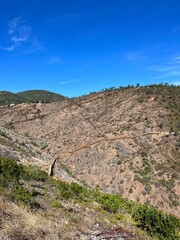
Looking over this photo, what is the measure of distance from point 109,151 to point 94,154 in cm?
223

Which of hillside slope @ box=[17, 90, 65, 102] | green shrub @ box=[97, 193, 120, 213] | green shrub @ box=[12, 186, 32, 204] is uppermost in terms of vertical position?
hillside slope @ box=[17, 90, 65, 102]

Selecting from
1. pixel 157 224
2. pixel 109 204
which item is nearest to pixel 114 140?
pixel 109 204

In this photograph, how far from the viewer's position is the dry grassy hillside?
2578 cm

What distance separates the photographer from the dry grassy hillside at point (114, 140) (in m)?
25.8

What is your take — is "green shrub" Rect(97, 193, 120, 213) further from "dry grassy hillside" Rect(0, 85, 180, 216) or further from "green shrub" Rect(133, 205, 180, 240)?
"dry grassy hillside" Rect(0, 85, 180, 216)

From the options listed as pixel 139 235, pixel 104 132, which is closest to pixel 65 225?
pixel 139 235

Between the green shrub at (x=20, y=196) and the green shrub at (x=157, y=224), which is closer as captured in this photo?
the green shrub at (x=20, y=196)

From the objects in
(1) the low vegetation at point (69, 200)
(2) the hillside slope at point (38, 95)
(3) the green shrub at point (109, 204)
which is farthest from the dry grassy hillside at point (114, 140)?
(2) the hillside slope at point (38, 95)

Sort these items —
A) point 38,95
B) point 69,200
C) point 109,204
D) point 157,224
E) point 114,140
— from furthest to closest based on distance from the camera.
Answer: point 38,95, point 114,140, point 109,204, point 69,200, point 157,224

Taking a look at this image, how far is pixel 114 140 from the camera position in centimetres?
3578

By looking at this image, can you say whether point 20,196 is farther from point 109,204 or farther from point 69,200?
point 109,204

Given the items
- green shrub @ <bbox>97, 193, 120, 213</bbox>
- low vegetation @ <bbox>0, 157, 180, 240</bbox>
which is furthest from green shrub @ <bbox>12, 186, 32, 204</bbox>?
green shrub @ <bbox>97, 193, 120, 213</bbox>

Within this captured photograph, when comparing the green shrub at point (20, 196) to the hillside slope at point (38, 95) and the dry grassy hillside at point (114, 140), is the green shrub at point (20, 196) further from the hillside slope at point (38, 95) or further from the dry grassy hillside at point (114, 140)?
the hillside slope at point (38, 95)

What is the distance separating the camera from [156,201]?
23.8 meters
